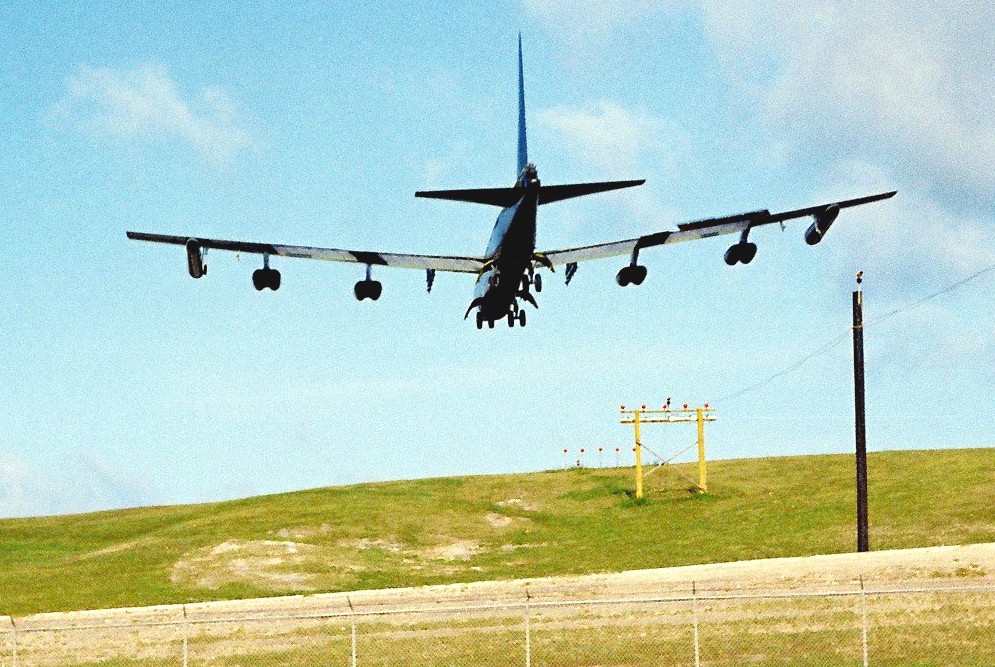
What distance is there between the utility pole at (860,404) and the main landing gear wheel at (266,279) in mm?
25702

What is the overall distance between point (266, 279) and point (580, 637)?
13165 mm

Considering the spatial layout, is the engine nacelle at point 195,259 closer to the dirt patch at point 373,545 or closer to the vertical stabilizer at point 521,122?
the vertical stabilizer at point 521,122

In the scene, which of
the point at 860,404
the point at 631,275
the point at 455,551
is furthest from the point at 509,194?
the point at 455,551

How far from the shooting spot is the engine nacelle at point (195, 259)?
36031 mm

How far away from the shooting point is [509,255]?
3447 cm

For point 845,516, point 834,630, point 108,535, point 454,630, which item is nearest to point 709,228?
point 834,630

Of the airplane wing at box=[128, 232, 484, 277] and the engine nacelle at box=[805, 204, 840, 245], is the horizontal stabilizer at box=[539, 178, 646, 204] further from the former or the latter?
the engine nacelle at box=[805, 204, 840, 245]

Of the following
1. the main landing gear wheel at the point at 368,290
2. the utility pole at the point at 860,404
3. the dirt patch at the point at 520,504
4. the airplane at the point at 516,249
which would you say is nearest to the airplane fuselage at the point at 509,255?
the airplane at the point at 516,249

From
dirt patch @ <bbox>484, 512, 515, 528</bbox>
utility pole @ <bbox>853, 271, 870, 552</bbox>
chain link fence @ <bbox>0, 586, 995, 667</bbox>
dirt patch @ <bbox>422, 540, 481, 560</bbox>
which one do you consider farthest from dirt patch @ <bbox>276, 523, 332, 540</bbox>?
utility pole @ <bbox>853, 271, 870, 552</bbox>

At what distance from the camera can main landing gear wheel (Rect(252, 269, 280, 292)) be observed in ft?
118

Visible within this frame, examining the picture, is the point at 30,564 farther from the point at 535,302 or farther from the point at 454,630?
the point at 535,302

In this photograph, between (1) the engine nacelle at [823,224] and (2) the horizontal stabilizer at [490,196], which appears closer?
(2) the horizontal stabilizer at [490,196]

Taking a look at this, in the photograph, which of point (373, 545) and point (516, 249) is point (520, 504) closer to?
point (373, 545)

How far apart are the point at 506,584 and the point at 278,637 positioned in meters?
10.3
